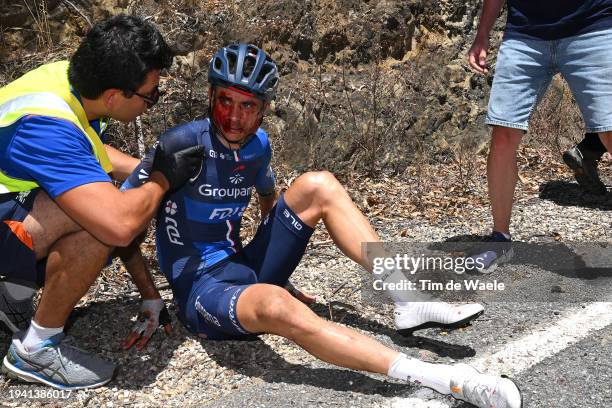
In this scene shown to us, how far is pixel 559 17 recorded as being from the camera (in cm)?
468

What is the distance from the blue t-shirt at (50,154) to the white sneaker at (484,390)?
1763mm

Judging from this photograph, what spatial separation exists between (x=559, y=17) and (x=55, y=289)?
10.9ft

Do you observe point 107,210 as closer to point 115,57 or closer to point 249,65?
point 115,57

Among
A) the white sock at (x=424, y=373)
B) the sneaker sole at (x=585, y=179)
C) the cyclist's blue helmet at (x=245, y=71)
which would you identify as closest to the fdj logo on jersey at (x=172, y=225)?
the cyclist's blue helmet at (x=245, y=71)

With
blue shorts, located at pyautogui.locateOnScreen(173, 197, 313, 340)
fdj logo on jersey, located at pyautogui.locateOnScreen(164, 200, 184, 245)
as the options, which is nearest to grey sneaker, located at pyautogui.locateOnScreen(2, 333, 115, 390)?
blue shorts, located at pyautogui.locateOnScreen(173, 197, 313, 340)

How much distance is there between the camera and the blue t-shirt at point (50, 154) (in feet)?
10.9

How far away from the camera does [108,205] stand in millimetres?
3318

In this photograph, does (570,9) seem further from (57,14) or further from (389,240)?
(57,14)

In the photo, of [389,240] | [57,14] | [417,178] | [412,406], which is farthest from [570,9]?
[57,14]

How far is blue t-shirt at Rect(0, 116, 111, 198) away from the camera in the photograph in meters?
3.31

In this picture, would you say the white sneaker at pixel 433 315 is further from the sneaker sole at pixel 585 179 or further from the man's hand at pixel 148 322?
the sneaker sole at pixel 585 179

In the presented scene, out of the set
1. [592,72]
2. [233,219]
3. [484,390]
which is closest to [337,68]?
[592,72]

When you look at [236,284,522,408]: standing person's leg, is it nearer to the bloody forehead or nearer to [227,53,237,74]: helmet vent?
the bloody forehead

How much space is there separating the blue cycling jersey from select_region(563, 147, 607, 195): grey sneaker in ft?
10.2
